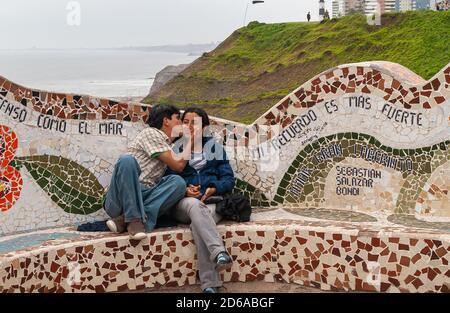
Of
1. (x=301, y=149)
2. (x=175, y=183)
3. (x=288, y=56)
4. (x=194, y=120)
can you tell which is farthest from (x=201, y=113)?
(x=288, y=56)

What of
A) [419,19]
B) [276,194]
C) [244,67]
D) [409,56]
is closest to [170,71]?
[244,67]

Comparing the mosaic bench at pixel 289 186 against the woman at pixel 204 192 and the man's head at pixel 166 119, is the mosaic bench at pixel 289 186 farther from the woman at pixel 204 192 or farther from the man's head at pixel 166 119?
the man's head at pixel 166 119

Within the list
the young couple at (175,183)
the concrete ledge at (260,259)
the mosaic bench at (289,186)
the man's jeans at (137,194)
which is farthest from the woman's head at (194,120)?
the concrete ledge at (260,259)

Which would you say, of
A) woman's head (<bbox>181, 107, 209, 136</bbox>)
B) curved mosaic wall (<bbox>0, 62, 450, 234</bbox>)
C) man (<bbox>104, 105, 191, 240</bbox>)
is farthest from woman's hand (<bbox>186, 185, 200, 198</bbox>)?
curved mosaic wall (<bbox>0, 62, 450, 234</bbox>)

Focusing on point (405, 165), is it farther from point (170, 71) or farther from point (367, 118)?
point (170, 71)

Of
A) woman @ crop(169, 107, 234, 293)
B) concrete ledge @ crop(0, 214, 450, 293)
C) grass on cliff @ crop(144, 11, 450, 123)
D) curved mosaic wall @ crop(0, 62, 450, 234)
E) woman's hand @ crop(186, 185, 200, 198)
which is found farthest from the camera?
grass on cliff @ crop(144, 11, 450, 123)

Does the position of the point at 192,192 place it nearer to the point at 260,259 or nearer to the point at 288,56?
the point at 260,259

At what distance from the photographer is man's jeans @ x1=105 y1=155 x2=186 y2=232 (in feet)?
17.9

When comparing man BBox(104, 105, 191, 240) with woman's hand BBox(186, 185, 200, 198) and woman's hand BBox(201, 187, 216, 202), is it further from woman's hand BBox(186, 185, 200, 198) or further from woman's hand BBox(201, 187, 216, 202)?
woman's hand BBox(201, 187, 216, 202)

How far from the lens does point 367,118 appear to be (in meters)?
6.30

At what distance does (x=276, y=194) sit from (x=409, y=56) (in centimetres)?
2250

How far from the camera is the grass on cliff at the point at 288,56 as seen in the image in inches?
1136

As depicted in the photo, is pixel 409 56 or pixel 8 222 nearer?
pixel 8 222

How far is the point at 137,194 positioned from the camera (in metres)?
5.48
